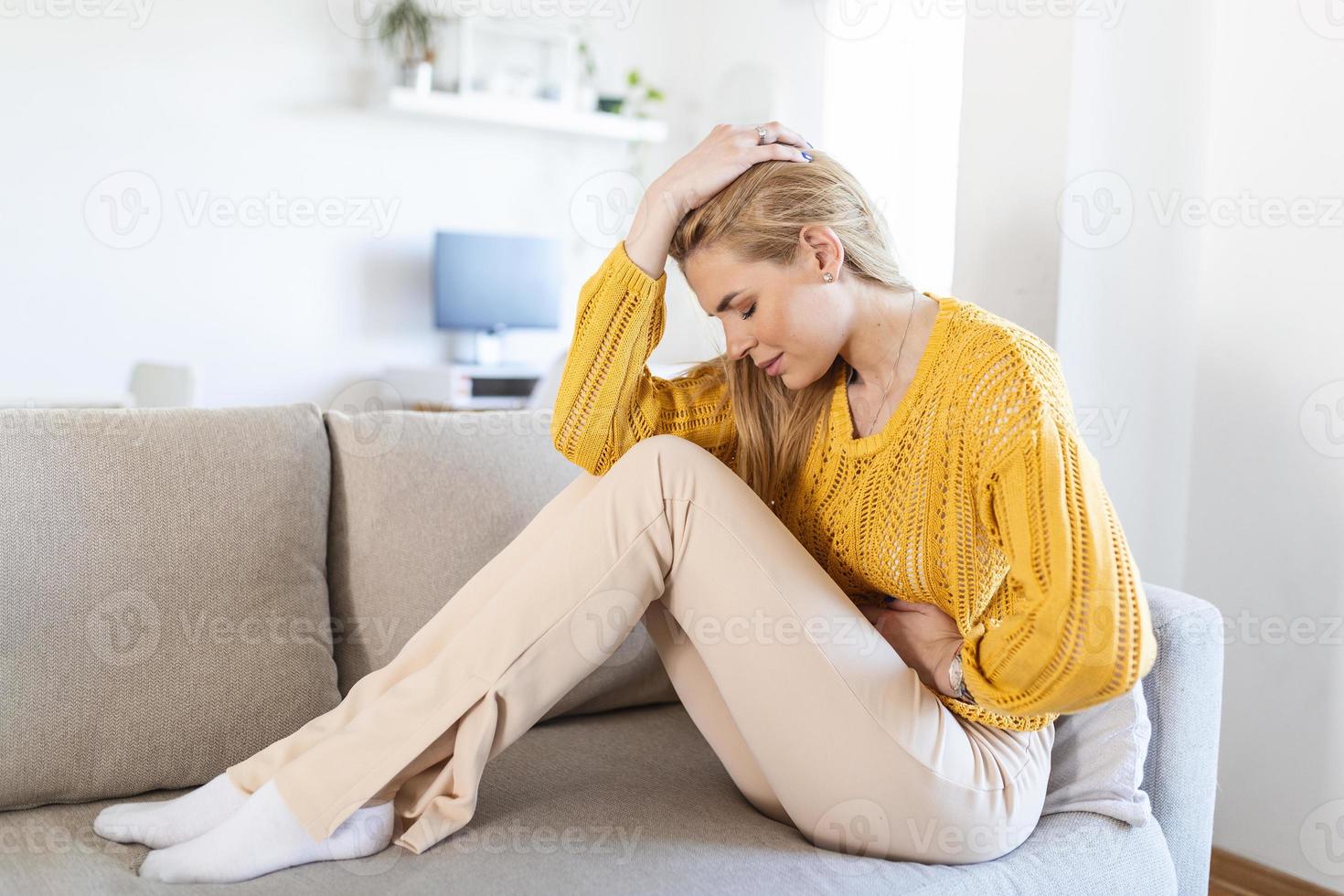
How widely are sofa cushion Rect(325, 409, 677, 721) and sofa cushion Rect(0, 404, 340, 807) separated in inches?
2.7

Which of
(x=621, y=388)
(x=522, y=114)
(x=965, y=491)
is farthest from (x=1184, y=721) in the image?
(x=522, y=114)

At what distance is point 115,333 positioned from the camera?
429 cm

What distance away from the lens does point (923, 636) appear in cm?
143

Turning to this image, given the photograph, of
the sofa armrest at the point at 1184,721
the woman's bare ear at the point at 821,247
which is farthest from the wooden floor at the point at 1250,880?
the woman's bare ear at the point at 821,247

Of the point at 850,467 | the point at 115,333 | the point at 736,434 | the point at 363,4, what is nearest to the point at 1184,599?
→ the point at 850,467

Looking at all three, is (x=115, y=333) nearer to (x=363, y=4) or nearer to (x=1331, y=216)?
(x=363, y=4)

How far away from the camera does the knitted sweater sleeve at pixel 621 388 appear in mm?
1566

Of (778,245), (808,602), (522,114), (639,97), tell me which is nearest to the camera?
(808,602)

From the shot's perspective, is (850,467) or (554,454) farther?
(554,454)

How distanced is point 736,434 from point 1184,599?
24.1 inches

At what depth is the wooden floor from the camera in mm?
1957

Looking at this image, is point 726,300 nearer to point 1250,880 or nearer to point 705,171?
point 705,171

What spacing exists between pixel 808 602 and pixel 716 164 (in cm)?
55

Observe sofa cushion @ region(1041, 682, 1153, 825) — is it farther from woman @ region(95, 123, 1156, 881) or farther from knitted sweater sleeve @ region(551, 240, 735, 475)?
knitted sweater sleeve @ region(551, 240, 735, 475)
